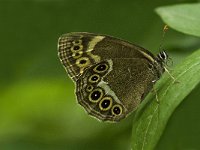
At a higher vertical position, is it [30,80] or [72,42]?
[72,42]

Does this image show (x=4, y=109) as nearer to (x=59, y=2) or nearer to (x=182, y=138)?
(x=59, y=2)

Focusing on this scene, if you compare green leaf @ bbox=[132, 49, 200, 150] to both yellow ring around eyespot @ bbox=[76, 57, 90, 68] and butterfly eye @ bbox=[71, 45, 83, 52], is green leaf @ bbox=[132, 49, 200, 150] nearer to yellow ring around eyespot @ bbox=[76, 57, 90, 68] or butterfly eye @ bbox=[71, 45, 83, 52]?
yellow ring around eyespot @ bbox=[76, 57, 90, 68]

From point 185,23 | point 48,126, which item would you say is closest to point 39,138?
point 48,126

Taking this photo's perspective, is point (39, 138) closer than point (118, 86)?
No

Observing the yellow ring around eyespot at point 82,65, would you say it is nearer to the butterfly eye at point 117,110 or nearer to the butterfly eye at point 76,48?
the butterfly eye at point 76,48

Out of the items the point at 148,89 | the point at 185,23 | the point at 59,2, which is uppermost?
the point at 59,2

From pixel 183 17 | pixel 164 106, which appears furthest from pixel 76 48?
pixel 164 106

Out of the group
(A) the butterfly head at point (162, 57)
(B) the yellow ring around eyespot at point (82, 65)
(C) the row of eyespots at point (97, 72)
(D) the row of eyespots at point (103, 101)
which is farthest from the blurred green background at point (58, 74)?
(B) the yellow ring around eyespot at point (82, 65)
